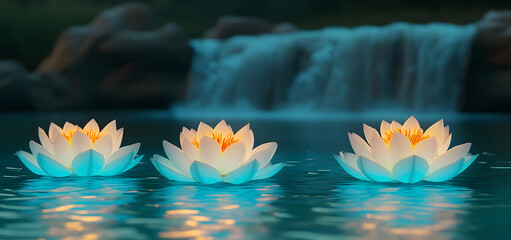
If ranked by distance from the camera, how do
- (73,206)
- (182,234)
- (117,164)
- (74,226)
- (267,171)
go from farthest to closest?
1. (117,164)
2. (267,171)
3. (73,206)
4. (74,226)
5. (182,234)

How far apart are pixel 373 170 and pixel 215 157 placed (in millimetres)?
1215

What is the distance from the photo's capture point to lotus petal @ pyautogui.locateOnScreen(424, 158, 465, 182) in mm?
6304

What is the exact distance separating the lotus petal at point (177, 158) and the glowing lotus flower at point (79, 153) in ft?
2.11

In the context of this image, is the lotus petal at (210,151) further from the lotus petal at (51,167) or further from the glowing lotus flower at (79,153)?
the lotus petal at (51,167)

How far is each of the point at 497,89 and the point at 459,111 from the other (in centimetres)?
178

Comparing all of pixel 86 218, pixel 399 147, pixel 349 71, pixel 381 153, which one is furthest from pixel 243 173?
pixel 349 71

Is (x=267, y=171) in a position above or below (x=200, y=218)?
above

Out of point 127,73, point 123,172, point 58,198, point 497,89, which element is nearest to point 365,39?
Result: point 497,89

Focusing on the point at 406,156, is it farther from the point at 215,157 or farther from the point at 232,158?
the point at 215,157

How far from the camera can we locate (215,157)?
602 centimetres

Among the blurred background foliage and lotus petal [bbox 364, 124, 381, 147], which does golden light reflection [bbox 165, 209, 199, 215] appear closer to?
lotus petal [bbox 364, 124, 381, 147]

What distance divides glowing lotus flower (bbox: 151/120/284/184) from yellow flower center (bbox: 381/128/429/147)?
0.88 metres

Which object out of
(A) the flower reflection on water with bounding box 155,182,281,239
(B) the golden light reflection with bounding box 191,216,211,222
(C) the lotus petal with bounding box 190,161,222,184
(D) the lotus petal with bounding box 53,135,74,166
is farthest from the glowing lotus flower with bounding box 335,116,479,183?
(D) the lotus petal with bounding box 53,135,74,166

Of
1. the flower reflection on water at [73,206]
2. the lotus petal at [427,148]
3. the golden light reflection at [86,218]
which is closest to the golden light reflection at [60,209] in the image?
the flower reflection on water at [73,206]
